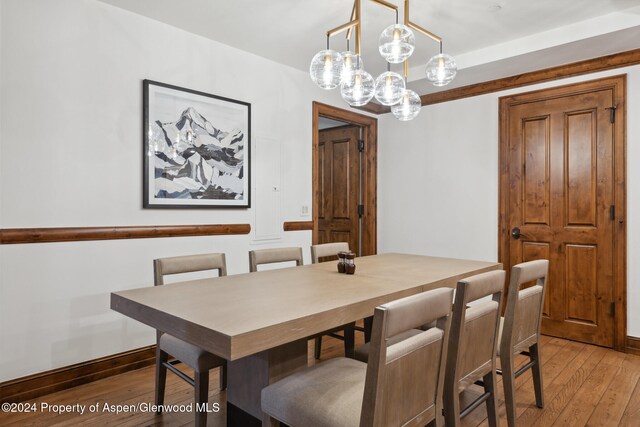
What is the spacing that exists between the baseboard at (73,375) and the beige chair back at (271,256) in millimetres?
1059

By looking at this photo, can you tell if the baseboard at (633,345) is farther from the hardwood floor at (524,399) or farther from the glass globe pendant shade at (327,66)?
the glass globe pendant shade at (327,66)

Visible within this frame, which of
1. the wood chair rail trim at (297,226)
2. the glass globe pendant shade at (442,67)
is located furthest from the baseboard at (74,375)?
the glass globe pendant shade at (442,67)

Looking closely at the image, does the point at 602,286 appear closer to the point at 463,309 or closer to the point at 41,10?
the point at 463,309

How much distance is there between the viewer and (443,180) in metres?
4.25

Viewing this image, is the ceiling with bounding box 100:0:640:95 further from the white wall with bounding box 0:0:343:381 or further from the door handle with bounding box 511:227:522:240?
the door handle with bounding box 511:227:522:240

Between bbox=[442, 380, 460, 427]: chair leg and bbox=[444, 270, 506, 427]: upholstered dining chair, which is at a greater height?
bbox=[444, 270, 506, 427]: upholstered dining chair

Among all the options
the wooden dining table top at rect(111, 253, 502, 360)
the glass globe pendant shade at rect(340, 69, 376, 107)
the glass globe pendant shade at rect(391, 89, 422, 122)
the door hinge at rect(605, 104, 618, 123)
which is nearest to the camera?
the wooden dining table top at rect(111, 253, 502, 360)

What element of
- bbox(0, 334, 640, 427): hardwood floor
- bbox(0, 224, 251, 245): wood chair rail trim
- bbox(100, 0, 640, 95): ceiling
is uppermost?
bbox(100, 0, 640, 95): ceiling

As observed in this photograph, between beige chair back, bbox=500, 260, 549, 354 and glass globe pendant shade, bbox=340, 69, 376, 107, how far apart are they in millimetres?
1126

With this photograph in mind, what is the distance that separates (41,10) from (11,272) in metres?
1.53

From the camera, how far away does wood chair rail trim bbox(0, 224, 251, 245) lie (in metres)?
2.31

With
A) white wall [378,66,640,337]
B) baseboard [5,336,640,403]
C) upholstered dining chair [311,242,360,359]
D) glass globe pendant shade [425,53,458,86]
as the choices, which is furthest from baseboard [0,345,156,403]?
white wall [378,66,640,337]

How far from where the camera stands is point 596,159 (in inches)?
131

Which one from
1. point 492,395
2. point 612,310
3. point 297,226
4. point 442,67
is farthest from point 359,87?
point 612,310
